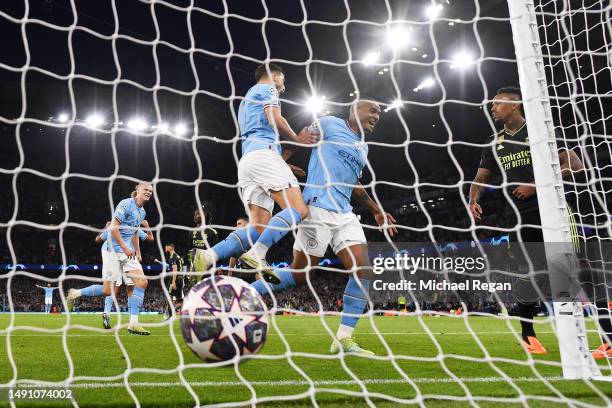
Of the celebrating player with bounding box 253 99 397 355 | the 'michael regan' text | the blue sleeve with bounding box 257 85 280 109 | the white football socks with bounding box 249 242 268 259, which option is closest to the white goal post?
the celebrating player with bounding box 253 99 397 355

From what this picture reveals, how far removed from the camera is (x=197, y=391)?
2.58 meters

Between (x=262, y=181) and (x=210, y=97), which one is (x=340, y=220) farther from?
(x=210, y=97)

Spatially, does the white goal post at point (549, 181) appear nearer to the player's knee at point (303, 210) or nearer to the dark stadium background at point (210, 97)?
the player's knee at point (303, 210)

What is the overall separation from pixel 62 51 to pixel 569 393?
55.7ft

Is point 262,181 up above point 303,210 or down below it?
above

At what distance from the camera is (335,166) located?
4.12 metres

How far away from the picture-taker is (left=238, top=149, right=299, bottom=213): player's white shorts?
362cm

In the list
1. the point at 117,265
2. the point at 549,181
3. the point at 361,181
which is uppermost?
the point at 361,181

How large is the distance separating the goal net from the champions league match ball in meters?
0.12

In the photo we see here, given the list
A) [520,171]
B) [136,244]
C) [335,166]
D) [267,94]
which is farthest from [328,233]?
[136,244]

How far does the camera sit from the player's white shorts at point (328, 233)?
3.94 meters

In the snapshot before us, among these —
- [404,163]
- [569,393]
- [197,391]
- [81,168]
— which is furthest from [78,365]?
[81,168]

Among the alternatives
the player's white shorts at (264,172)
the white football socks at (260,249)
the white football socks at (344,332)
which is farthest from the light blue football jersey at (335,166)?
the white football socks at (344,332)

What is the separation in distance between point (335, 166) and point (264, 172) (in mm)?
707
